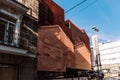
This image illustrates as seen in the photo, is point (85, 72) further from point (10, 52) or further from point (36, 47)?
point (10, 52)

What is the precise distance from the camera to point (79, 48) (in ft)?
52.3

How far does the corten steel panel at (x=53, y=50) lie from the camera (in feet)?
36.0

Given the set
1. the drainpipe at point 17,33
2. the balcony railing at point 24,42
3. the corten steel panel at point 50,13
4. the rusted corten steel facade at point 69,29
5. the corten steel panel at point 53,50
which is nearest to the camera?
the balcony railing at point 24,42

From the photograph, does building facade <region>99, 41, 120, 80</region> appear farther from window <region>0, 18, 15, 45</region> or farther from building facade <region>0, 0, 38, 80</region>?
window <region>0, 18, 15, 45</region>

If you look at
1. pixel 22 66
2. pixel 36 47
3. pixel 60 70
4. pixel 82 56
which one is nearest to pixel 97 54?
pixel 82 56

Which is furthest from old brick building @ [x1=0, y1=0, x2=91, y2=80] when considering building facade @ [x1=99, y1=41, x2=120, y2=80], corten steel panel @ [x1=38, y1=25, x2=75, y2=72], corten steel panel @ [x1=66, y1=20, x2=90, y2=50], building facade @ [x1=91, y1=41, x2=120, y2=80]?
building facade @ [x1=99, y1=41, x2=120, y2=80]

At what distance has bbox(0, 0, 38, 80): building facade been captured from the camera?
8.34 meters

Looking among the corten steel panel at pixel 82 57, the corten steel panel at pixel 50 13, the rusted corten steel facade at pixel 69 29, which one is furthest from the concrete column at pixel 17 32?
the corten steel panel at pixel 82 57

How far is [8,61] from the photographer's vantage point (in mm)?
8508

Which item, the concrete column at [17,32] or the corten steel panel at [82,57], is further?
the corten steel panel at [82,57]

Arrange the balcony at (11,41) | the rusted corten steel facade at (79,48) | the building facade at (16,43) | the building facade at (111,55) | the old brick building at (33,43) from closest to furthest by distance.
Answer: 1. the balcony at (11,41)
2. the building facade at (16,43)
3. the old brick building at (33,43)
4. the rusted corten steel facade at (79,48)
5. the building facade at (111,55)

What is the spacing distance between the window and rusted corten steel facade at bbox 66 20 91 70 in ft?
23.3

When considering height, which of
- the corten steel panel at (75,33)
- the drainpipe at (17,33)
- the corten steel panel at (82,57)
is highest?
the corten steel panel at (75,33)

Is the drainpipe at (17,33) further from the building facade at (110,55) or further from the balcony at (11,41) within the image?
the building facade at (110,55)
